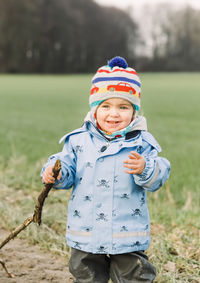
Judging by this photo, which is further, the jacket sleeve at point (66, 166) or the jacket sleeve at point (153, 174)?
the jacket sleeve at point (66, 166)

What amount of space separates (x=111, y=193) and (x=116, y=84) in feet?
2.02

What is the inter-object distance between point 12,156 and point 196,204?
9.67 ft

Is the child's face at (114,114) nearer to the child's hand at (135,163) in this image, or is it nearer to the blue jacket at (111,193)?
the blue jacket at (111,193)

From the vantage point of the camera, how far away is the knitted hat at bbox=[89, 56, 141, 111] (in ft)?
8.25

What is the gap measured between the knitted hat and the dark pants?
848 millimetres

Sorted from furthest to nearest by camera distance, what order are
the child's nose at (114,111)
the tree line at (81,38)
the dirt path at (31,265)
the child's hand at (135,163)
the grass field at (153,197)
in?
the tree line at (81,38) < the grass field at (153,197) < the dirt path at (31,265) < the child's nose at (114,111) < the child's hand at (135,163)

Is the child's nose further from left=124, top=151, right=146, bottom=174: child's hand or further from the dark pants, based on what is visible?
the dark pants

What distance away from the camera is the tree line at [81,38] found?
63625mm

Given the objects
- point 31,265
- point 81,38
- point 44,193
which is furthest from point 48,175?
point 81,38

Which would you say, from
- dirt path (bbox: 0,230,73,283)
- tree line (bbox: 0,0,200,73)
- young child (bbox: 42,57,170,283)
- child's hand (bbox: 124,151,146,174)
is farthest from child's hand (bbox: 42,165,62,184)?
tree line (bbox: 0,0,200,73)

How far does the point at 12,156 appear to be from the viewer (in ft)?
21.2

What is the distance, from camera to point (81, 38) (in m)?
70.1

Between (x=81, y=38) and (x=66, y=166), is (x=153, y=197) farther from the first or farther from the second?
(x=81, y=38)

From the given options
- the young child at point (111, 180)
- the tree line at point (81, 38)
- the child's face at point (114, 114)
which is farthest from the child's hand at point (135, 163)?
the tree line at point (81, 38)
